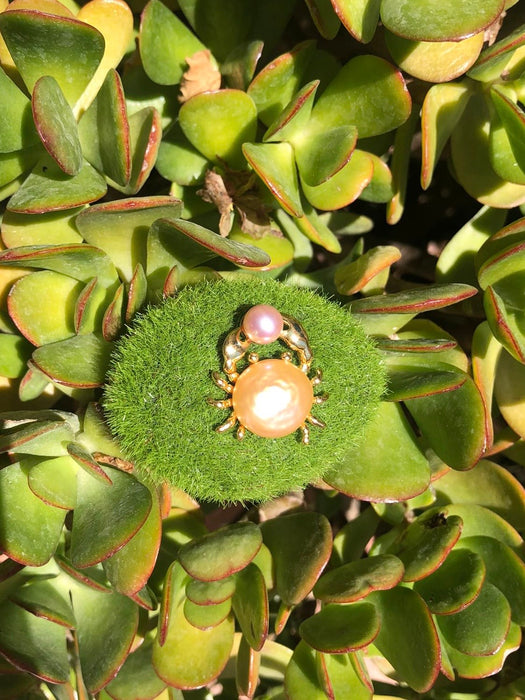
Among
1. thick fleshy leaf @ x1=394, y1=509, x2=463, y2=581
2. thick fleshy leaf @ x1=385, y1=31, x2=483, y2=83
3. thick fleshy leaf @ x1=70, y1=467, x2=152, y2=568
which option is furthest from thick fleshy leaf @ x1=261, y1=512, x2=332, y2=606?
thick fleshy leaf @ x1=385, y1=31, x2=483, y2=83

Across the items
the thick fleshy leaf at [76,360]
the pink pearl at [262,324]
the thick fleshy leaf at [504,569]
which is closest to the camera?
the pink pearl at [262,324]

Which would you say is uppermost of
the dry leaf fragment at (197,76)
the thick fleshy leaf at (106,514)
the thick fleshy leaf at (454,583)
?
the dry leaf fragment at (197,76)

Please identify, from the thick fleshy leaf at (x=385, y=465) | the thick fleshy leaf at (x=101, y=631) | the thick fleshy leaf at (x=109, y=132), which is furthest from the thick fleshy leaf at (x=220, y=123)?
the thick fleshy leaf at (x=101, y=631)

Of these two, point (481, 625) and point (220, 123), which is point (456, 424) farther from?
point (220, 123)

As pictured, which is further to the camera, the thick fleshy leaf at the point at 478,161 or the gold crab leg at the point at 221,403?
the thick fleshy leaf at the point at 478,161

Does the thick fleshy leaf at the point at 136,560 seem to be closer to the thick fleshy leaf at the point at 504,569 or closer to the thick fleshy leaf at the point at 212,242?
the thick fleshy leaf at the point at 212,242

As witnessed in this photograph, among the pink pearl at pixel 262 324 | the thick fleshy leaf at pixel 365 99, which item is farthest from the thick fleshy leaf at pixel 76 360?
the thick fleshy leaf at pixel 365 99

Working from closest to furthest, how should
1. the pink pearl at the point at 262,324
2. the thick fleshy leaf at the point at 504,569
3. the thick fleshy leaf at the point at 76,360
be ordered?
1. the pink pearl at the point at 262,324
2. the thick fleshy leaf at the point at 76,360
3. the thick fleshy leaf at the point at 504,569

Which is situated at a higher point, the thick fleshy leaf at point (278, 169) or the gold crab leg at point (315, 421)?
the thick fleshy leaf at point (278, 169)

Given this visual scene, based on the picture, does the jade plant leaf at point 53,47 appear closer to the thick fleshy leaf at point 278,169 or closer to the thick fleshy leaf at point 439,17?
the thick fleshy leaf at point 278,169
